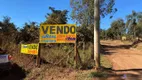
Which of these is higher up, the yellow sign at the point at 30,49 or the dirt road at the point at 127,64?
the yellow sign at the point at 30,49

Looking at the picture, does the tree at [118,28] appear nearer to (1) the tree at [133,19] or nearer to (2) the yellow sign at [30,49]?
(1) the tree at [133,19]

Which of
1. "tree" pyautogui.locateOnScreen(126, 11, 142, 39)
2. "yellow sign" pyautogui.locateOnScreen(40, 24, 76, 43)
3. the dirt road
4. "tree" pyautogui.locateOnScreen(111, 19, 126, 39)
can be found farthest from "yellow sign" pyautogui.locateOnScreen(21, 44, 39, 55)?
"tree" pyautogui.locateOnScreen(111, 19, 126, 39)

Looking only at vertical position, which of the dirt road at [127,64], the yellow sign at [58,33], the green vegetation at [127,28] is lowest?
the dirt road at [127,64]

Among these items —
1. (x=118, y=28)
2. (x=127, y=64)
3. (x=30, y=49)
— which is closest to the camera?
(x=30, y=49)

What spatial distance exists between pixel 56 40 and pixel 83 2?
24.7 meters

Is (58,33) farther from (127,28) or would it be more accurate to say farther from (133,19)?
(127,28)

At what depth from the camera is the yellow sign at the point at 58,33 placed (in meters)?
10.2

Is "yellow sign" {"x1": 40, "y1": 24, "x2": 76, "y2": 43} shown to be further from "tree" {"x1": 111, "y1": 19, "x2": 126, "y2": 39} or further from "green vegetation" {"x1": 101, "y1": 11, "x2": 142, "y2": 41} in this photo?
"tree" {"x1": 111, "y1": 19, "x2": 126, "y2": 39}

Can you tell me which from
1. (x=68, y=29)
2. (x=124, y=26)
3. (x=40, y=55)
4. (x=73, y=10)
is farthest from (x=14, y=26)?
(x=124, y=26)

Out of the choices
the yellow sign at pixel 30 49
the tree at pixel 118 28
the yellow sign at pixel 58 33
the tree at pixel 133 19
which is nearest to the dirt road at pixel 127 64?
the yellow sign at pixel 58 33

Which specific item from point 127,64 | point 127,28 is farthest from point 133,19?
point 127,64

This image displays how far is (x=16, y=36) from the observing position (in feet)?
57.0

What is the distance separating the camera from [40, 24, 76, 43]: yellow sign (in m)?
10.2

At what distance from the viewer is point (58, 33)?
1036 cm
